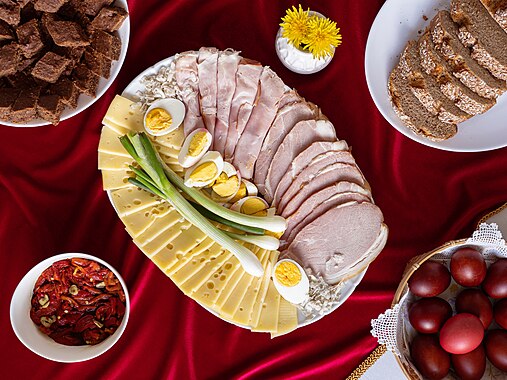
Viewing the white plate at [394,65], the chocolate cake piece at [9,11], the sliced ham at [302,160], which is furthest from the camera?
the white plate at [394,65]

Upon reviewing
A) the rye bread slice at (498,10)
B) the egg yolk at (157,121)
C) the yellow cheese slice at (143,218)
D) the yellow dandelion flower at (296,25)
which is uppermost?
the rye bread slice at (498,10)

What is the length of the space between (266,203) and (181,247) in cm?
31

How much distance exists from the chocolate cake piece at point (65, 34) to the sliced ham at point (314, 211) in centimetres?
85

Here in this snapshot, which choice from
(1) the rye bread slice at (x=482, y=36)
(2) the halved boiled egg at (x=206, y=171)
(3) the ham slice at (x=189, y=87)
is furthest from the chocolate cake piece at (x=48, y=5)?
(1) the rye bread slice at (x=482, y=36)

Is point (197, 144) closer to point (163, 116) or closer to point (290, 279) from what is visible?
point (163, 116)

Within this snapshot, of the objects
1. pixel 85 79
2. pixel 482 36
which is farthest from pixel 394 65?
pixel 85 79

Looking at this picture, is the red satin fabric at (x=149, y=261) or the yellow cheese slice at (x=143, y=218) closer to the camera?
the yellow cheese slice at (x=143, y=218)

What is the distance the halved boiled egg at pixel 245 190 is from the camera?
6.79 ft

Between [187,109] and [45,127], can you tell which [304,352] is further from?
[45,127]

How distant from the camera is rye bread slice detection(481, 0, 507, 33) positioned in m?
1.93

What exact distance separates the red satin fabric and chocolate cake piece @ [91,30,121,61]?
215 mm

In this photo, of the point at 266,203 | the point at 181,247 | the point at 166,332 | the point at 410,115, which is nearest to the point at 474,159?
the point at 410,115

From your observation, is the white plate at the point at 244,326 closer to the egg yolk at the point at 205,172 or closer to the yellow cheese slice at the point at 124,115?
the yellow cheese slice at the point at 124,115

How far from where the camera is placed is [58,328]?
6.76 ft
